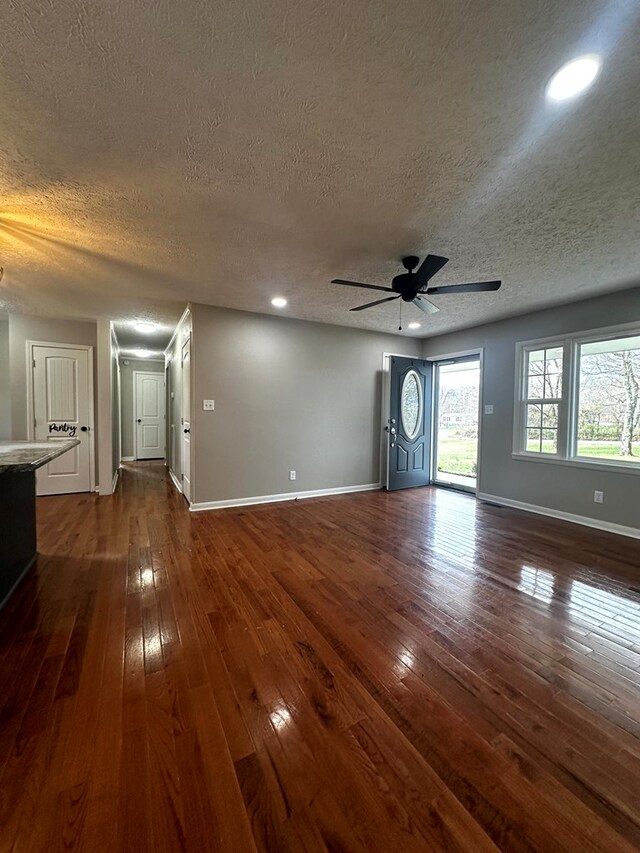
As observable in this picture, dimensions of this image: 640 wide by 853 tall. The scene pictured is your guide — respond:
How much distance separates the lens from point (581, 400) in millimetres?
3986

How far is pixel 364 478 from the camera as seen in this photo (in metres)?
5.48

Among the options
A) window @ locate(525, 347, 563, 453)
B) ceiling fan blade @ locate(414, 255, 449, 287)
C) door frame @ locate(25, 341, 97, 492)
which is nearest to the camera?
ceiling fan blade @ locate(414, 255, 449, 287)

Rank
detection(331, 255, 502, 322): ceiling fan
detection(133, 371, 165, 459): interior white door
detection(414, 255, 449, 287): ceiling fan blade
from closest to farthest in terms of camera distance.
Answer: detection(414, 255, 449, 287): ceiling fan blade
detection(331, 255, 502, 322): ceiling fan
detection(133, 371, 165, 459): interior white door

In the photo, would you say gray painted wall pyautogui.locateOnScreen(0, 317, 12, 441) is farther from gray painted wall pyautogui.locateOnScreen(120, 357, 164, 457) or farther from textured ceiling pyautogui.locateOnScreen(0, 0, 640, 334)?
textured ceiling pyautogui.locateOnScreen(0, 0, 640, 334)

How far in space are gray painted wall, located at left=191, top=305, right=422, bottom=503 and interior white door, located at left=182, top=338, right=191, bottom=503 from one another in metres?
0.26

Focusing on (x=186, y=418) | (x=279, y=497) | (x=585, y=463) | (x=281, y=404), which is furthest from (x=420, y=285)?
(x=186, y=418)

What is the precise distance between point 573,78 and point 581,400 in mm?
3552

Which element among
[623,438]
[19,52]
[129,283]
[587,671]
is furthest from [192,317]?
[623,438]

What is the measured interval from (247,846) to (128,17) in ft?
8.38

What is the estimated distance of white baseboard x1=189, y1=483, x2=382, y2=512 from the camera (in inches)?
167

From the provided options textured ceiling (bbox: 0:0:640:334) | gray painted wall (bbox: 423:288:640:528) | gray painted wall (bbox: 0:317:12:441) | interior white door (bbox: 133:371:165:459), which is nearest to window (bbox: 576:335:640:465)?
gray painted wall (bbox: 423:288:640:528)

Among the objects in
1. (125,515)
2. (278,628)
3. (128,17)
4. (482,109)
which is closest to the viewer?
(128,17)

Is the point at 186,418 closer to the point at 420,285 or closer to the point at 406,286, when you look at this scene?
the point at 406,286

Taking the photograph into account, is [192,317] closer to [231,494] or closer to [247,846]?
Result: [231,494]
